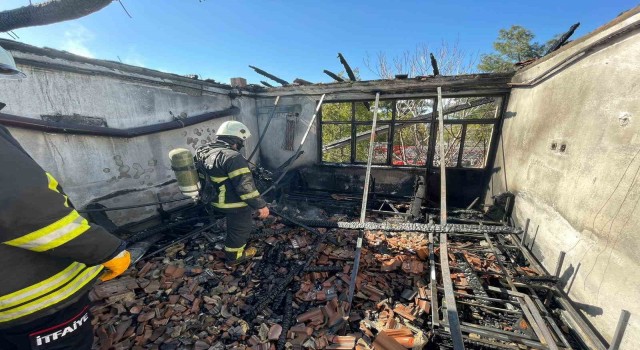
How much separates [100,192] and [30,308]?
3.53 m

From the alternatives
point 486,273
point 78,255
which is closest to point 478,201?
point 486,273

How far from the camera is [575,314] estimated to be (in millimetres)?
2793

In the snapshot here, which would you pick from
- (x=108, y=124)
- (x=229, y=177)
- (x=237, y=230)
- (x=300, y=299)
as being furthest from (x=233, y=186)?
(x=108, y=124)

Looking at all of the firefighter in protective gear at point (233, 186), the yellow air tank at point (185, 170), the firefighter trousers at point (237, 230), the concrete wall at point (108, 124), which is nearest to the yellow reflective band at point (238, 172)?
the firefighter in protective gear at point (233, 186)

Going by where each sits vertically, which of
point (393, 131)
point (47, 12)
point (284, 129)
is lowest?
point (393, 131)

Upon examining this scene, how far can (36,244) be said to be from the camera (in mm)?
1358

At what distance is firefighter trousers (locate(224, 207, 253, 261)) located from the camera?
387cm

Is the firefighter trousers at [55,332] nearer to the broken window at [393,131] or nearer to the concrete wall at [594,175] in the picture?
the concrete wall at [594,175]

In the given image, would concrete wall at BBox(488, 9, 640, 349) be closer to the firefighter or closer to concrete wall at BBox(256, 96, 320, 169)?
the firefighter

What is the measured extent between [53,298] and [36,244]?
45 cm

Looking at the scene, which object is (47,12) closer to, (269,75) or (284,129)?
(269,75)

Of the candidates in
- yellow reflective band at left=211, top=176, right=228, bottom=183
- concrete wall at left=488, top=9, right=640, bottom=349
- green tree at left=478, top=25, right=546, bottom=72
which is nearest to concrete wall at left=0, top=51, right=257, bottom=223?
yellow reflective band at left=211, top=176, right=228, bottom=183

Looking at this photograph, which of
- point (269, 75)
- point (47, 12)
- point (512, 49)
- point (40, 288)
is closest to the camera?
point (40, 288)

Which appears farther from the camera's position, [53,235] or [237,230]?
[237,230]
